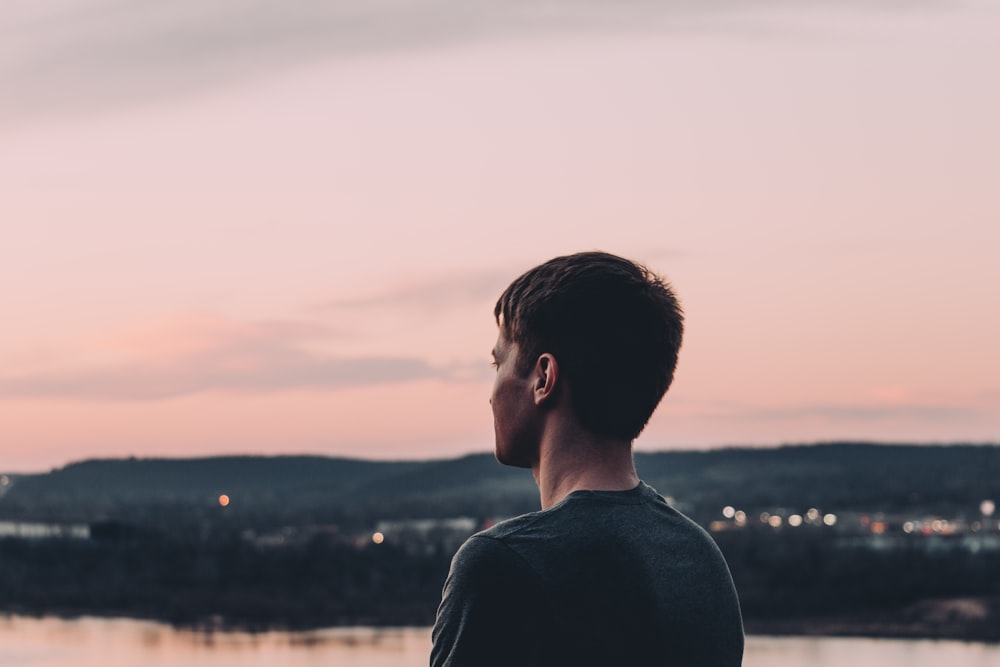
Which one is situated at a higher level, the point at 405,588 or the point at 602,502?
the point at 602,502

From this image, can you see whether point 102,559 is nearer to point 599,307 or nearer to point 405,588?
point 405,588

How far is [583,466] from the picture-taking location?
6.79ft

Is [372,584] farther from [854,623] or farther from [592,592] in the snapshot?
[592,592]

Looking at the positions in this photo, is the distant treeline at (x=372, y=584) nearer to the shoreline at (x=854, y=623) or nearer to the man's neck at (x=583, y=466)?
the shoreline at (x=854, y=623)

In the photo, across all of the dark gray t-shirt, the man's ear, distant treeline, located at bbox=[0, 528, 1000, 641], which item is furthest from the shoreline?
the man's ear

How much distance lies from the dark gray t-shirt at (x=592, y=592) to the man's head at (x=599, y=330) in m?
0.12

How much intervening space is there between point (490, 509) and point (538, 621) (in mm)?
151894

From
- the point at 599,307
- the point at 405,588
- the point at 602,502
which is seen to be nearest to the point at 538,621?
the point at 602,502

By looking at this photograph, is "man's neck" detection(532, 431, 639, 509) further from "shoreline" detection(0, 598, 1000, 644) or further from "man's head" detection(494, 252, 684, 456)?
"shoreline" detection(0, 598, 1000, 644)

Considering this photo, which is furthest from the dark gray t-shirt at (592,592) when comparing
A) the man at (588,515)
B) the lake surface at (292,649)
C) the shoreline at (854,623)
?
the shoreline at (854,623)

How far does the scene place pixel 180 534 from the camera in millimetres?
114625

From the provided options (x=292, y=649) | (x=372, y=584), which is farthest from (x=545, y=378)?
(x=372, y=584)

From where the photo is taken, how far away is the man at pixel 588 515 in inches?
74.9

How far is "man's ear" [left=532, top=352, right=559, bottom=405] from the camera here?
6.66ft
